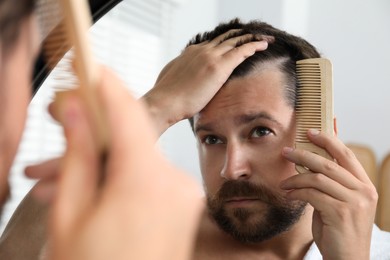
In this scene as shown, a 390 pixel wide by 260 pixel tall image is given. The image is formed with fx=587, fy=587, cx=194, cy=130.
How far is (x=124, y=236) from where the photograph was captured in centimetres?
19

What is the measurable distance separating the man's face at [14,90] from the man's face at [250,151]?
78 cm

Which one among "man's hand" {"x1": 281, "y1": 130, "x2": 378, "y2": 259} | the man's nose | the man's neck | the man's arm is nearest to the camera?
the man's arm

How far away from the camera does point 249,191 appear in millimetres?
1010

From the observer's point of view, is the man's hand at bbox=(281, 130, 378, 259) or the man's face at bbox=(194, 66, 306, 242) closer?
the man's hand at bbox=(281, 130, 378, 259)

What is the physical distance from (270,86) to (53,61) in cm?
82

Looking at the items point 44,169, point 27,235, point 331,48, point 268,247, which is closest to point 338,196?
point 268,247

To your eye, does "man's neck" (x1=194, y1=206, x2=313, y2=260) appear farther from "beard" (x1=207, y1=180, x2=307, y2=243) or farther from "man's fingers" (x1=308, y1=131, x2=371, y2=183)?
"man's fingers" (x1=308, y1=131, x2=371, y2=183)

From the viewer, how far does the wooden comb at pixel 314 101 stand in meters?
0.93

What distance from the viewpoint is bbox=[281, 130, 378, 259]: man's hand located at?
88cm

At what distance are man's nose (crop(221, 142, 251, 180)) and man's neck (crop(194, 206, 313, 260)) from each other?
0.17m

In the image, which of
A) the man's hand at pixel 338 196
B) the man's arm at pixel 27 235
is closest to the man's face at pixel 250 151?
the man's hand at pixel 338 196

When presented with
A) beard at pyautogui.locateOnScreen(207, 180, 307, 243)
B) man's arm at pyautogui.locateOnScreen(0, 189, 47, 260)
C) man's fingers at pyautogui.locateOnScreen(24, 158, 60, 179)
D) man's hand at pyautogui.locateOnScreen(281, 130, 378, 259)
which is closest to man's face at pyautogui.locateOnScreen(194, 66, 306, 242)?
beard at pyautogui.locateOnScreen(207, 180, 307, 243)

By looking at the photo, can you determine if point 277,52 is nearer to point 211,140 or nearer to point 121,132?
point 211,140

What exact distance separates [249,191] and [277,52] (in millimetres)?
276
